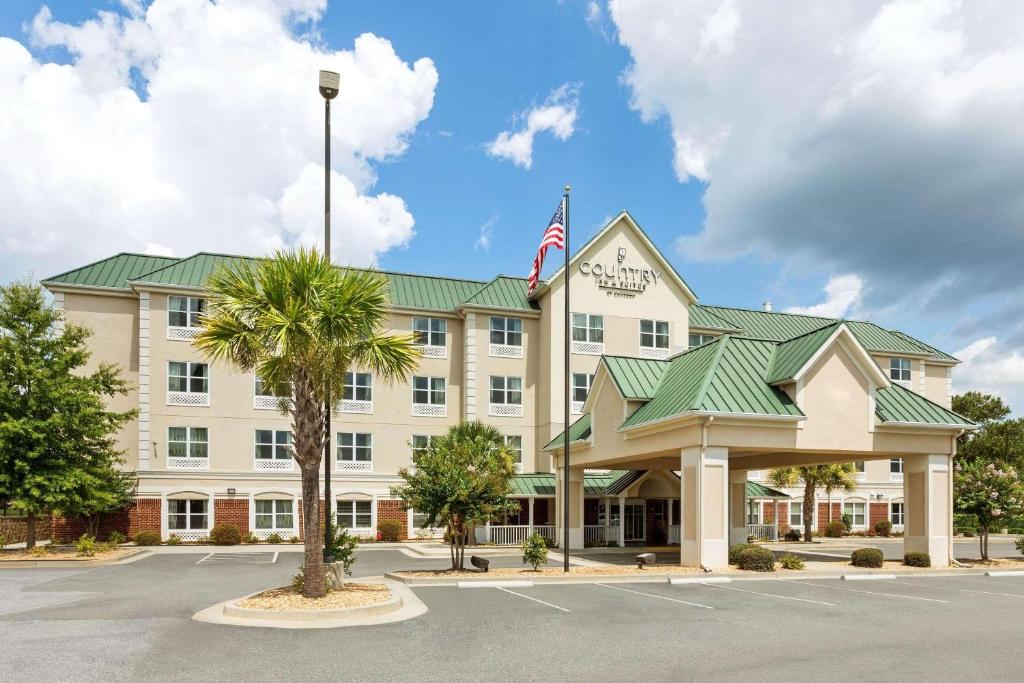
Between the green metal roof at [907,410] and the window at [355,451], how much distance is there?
82.4 ft

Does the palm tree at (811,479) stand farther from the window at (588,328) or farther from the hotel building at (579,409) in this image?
the window at (588,328)

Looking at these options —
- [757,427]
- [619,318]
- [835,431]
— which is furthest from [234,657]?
[619,318]

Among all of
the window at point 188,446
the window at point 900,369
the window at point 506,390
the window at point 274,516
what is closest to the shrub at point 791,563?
the window at point 506,390

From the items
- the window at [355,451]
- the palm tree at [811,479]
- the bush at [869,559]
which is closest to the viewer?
the bush at [869,559]

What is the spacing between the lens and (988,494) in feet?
97.5

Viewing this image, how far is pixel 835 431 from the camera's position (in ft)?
90.1

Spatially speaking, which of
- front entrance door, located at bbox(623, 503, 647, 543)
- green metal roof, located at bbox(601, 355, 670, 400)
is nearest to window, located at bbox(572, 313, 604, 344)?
front entrance door, located at bbox(623, 503, 647, 543)

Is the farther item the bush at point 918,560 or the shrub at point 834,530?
the shrub at point 834,530

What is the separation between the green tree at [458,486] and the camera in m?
23.3

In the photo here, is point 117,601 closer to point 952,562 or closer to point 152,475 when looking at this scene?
point 152,475

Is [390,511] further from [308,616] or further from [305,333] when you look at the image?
[308,616]

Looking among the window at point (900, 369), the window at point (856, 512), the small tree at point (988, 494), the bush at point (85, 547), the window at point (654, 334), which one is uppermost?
the window at point (654, 334)

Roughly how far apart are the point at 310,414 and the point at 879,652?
1144cm

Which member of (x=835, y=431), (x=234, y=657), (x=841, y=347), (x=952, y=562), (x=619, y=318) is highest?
(x=619, y=318)
